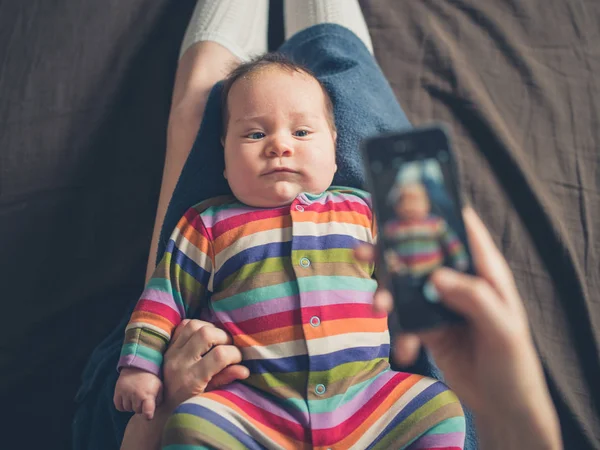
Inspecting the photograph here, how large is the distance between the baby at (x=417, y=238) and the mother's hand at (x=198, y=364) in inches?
10.4

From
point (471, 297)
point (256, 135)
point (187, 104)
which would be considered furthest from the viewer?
point (187, 104)

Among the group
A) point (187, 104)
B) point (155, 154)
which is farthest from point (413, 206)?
point (155, 154)

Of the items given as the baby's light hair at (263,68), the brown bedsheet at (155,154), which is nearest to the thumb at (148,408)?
the brown bedsheet at (155,154)

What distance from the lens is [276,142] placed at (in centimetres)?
71

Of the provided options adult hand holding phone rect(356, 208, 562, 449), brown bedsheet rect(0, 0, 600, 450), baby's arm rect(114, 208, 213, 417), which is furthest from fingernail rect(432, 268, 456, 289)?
brown bedsheet rect(0, 0, 600, 450)

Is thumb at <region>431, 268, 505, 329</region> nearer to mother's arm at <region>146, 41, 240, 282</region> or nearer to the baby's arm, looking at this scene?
the baby's arm

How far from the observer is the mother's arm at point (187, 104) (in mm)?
865

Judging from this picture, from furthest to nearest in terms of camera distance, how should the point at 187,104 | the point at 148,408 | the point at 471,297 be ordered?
1. the point at 187,104
2. the point at 148,408
3. the point at 471,297

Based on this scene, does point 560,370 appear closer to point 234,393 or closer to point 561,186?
point 561,186

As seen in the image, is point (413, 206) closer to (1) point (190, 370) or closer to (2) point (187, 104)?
(1) point (190, 370)

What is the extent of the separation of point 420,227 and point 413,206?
2 centimetres

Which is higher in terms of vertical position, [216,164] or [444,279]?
[216,164]

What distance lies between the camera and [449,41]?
3.54 ft

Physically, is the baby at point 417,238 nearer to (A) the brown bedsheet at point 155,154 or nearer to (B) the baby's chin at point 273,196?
(B) the baby's chin at point 273,196
